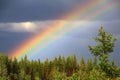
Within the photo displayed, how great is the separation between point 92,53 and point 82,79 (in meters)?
8.02

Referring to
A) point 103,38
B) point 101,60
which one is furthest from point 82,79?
point 103,38

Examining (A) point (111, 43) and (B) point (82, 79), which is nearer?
(B) point (82, 79)

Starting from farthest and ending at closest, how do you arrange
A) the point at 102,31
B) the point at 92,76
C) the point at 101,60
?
1. the point at 102,31
2. the point at 101,60
3. the point at 92,76

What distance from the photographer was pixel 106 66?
40.8 m

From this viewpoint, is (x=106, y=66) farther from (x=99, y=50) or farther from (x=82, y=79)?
(x=82, y=79)

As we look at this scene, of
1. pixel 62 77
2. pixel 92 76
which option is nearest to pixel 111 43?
pixel 92 76

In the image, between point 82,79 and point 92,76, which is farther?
point 92,76

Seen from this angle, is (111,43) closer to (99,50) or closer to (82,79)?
(99,50)

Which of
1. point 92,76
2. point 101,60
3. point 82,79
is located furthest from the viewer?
point 101,60

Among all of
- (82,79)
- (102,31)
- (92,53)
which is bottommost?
(82,79)

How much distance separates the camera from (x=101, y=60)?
40.1 meters

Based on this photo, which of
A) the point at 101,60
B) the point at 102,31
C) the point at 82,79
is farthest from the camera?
the point at 102,31

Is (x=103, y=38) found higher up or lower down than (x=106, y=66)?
higher up

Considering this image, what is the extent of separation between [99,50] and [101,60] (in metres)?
1.32
